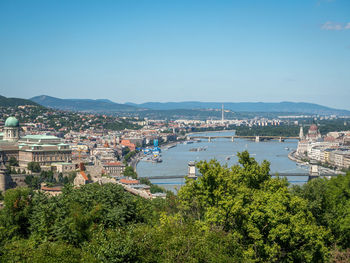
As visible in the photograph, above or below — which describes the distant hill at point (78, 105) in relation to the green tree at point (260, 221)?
below

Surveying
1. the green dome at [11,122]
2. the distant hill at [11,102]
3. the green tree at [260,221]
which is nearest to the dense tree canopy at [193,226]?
the green tree at [260,221]

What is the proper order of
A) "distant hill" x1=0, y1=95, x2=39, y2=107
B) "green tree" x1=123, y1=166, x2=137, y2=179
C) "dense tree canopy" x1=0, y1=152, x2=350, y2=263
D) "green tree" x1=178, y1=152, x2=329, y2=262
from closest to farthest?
"dense tree canopy" x1=0, y1=152, x2=350, y2=263, "green tree" x1=178, y1=152, x2=329, y2=262, "green tree" x1=123, y1=166, x2=137, y2=179, "distant hill" x1=0, y1=95, x2=39, y2=107

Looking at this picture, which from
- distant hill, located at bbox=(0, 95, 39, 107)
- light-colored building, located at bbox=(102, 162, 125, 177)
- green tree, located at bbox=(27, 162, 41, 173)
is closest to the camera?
green tree, located at bbox=(27, 162, 41, 173)

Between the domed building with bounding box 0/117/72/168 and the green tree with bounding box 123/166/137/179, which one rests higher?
the domed building with bounding box 0/117/72/168

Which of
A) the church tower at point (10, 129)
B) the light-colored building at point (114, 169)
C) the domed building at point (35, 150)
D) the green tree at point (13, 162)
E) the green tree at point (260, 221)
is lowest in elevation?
the light-colored building at point (114, 169)

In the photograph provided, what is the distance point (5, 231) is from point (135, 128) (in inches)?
2804

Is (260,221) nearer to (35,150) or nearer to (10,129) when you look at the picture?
(35,150)

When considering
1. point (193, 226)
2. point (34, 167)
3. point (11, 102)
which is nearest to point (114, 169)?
point (34, 167)

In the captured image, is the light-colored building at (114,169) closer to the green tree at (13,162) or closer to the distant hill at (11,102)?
the green tree at (13,162)

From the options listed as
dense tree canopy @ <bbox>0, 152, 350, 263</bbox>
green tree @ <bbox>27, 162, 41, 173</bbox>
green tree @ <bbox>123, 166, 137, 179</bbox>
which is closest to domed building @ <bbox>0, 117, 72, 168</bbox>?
green tree @ <bbox>27, 162, 41, 173</bbox>

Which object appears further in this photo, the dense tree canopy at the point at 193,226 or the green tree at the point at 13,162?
the green tree at the point at 13,162

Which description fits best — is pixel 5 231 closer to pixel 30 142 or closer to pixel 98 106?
pixel 30 142

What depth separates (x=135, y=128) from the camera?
8012 centimetres

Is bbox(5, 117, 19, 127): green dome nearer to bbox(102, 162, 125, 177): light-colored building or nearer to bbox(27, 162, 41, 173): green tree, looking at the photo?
bbox(27, 162, 41, 173): green tree
